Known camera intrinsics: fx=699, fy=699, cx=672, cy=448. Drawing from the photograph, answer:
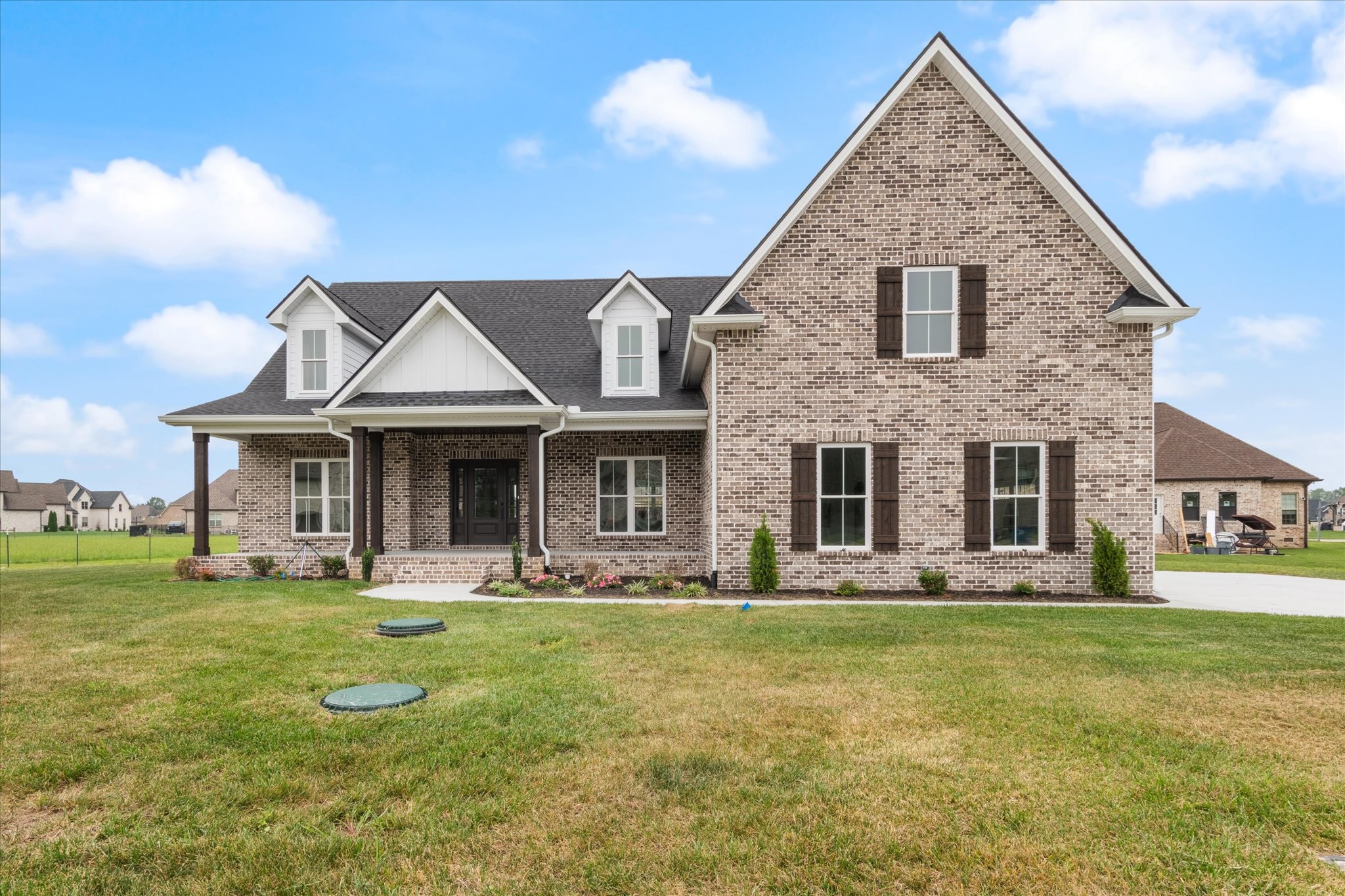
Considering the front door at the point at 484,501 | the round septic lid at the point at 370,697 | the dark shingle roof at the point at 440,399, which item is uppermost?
the dark shingle roof at the point at 440,399

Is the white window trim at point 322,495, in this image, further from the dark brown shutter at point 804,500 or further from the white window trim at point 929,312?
Result: the white window trim at point 929,312

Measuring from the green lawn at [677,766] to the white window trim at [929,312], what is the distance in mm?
5699

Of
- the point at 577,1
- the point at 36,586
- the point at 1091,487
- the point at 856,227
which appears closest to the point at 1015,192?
the point at 856,227

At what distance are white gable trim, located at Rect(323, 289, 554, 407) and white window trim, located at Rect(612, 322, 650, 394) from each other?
2181 millimetres

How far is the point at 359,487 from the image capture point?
1445 centimetres

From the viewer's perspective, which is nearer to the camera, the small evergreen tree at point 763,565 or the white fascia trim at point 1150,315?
the white fascia trim at point 1150,315

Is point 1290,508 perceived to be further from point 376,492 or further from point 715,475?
point 376,492

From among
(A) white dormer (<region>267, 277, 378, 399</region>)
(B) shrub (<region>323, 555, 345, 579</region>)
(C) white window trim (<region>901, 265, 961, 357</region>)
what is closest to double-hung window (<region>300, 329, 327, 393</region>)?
(A) white dormer (<region>267, 277, 378, 399</region>)

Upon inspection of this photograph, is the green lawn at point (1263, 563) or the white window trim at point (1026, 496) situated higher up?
the white window trim at point (1026, 496)

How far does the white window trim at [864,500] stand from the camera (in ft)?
40.2

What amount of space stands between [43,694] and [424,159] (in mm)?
15869

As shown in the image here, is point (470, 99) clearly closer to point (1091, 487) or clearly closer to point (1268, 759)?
point (1091, 487)

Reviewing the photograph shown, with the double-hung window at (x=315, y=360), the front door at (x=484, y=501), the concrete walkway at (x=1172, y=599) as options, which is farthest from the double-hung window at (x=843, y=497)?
the double-hung window at (x=315, y=360)

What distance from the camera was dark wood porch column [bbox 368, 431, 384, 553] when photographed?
14.8 meters
